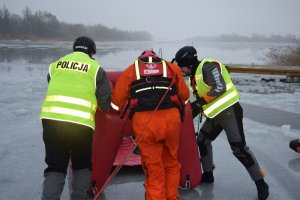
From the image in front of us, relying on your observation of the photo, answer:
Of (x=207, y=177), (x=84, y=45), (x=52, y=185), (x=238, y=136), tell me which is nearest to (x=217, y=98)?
(x=238, y=136)

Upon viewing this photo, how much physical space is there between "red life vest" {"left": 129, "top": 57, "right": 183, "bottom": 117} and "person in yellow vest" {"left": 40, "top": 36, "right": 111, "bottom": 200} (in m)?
0.32

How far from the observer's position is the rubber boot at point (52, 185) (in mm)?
2574

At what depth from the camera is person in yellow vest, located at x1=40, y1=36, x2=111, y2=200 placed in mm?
2561

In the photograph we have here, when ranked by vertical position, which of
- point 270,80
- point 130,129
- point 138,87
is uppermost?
point 138,87

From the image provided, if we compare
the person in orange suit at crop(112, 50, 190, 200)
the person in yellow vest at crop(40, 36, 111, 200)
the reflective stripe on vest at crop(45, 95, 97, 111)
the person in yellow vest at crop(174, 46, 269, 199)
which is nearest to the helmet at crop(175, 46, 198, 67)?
the person in yellow vest at crop(174, 46, 269, 199)

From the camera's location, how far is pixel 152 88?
2.59m

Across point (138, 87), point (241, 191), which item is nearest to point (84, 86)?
point (138, 87)

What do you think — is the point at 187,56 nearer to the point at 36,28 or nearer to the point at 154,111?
the point at 154,111

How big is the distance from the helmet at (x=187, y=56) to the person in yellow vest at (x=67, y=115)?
87cm

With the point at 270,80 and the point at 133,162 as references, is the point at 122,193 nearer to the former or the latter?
the point at 133,162

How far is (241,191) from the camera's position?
342cm

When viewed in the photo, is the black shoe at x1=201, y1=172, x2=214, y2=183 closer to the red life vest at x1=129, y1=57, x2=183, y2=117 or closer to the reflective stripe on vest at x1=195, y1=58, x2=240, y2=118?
the reflective stripe on vest at x1=195, y1=58, x2=240, y2=118

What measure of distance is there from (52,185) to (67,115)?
1.77 ft

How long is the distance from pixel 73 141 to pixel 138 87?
640 millimetres
